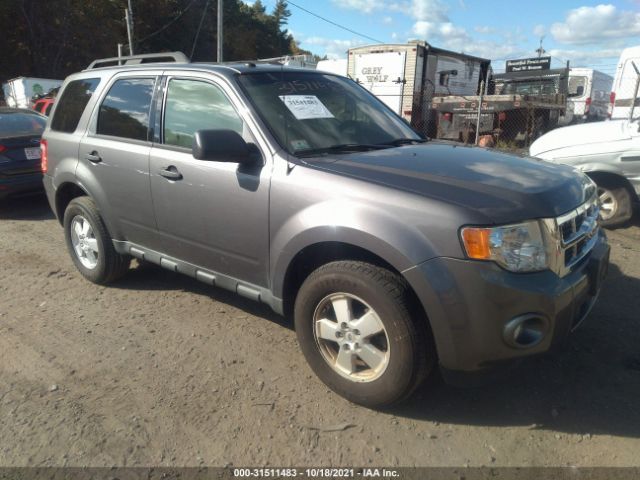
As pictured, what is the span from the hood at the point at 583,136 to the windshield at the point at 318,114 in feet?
10.9

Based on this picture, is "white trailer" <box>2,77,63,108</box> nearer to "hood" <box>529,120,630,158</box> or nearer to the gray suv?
the gray suv

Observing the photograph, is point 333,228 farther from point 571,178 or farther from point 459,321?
point 571,178

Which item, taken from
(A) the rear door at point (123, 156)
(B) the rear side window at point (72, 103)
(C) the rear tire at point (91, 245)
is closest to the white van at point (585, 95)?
(B) the rear side window at point (72, 103)

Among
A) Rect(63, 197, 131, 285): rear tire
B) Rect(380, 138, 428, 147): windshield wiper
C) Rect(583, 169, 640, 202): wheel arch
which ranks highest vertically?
Rect(380, 138, 428, 147): windshield wiper

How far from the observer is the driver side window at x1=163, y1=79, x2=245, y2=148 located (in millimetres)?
3277

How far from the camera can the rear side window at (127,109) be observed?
3783 mm

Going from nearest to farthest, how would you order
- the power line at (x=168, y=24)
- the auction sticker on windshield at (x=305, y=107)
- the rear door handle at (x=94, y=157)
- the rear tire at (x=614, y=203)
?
the auction sticker on windshield at (x=305, y=107), the rear door handle at (x=94, y=157), the rear tire at (x=614, y=203), the power line at (x=168, y=24)

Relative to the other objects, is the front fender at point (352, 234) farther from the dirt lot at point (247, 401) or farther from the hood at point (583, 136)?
the hood at point (583, 136)

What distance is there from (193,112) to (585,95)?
21728 mm

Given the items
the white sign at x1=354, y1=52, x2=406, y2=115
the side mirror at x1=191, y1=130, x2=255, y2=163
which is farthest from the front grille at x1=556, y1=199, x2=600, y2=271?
the white sign at x1=354, y1=52, x2=406, y2=115

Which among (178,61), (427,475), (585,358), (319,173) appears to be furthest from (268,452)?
(178,61)

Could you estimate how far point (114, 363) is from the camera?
329 centimetres

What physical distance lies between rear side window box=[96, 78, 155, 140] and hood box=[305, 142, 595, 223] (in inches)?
62.5

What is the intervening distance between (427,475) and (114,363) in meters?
2.08
